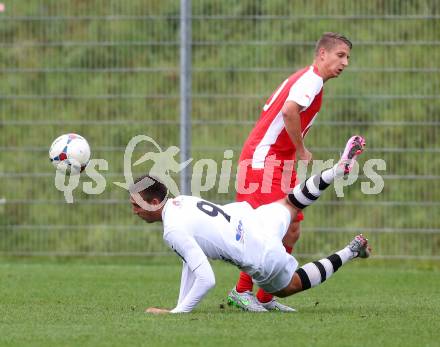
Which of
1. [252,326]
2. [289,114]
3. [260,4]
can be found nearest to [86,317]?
[252,326]

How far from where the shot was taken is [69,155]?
29.9ft

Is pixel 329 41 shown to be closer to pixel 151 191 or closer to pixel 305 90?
pixel 305 90

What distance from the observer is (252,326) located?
6824 millimetres

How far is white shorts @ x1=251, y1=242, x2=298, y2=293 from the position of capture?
755 cm

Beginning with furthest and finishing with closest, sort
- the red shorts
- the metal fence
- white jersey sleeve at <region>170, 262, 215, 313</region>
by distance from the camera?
the metal fence < the red shorts < white jersey sleeve at <region>170, 262, 215, 313</region>

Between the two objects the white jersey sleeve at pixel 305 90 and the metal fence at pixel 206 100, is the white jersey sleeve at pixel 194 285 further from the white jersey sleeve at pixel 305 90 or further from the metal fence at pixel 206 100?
the metal fence at pixel 206 100

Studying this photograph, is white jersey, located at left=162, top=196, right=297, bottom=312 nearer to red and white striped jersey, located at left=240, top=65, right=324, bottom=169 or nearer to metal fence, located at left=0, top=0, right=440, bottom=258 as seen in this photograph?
red and white striped jersey, located at left=240, top=65, right=324, bottom=169

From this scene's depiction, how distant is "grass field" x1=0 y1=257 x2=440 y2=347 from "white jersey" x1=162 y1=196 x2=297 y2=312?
12.4 inches

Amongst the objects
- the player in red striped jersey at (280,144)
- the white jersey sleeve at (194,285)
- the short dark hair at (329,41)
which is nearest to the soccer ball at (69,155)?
the player in red striped jersey at (280,144)

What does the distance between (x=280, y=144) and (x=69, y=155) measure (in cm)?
177

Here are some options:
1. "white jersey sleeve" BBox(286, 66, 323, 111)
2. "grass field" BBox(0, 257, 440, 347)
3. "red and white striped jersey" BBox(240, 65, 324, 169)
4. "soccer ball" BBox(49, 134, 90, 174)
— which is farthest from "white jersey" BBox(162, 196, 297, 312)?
"soccer ball" BBox(49, 134, 90, 174)

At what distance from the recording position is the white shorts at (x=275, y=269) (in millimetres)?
7547

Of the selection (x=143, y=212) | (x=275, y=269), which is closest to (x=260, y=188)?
(x=275, y=269)

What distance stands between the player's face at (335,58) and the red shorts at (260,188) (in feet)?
2.73
